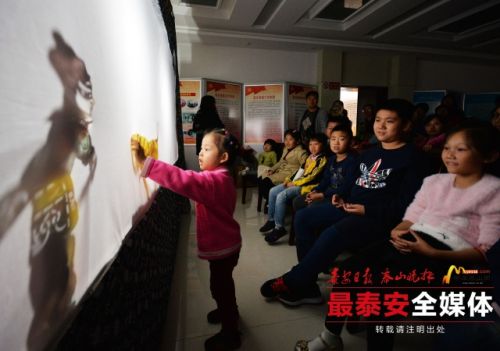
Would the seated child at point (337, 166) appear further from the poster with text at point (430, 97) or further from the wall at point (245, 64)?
the poster with text at point (430, 97)

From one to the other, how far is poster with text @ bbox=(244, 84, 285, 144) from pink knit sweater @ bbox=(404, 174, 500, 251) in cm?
422

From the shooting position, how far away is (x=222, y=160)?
1.06 meters

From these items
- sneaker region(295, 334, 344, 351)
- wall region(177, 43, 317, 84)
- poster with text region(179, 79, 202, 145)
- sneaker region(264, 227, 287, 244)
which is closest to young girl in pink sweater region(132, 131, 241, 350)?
sneaker region(295, 334, 344, 351)

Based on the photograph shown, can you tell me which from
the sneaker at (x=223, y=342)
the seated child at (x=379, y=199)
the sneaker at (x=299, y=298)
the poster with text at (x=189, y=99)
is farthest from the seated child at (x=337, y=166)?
the poster with text at (x=189, y=99)

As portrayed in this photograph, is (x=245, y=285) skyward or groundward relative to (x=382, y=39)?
groundward

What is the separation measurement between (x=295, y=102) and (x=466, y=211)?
15.0 feet

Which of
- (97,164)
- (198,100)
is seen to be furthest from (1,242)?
(198,100)

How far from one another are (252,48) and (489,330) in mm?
5288

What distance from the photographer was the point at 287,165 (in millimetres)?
3029

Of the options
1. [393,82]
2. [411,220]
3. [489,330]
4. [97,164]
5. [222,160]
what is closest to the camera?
[97,164]

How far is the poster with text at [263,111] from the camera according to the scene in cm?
514

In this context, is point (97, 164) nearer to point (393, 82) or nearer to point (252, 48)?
point (252, 48)

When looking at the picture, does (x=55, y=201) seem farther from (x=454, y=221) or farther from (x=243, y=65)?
(x=243, y=65)

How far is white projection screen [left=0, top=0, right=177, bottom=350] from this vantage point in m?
0.29
